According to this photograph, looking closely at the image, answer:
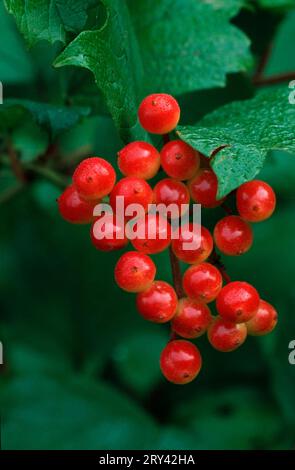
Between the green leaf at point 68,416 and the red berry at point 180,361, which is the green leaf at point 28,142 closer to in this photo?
the green leaf at point 68,416

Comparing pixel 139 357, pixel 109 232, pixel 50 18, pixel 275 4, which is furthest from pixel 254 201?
pixel 139 357

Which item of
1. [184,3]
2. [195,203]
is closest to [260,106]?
[195,203]

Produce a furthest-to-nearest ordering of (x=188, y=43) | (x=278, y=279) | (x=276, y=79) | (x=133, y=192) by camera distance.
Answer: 1. (x=278, y=279)
2. (x=276, y=79)
3. (x=188, y=43)
4. (x=133, y=192)

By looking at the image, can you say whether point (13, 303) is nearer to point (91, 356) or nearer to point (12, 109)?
point (91, 356)

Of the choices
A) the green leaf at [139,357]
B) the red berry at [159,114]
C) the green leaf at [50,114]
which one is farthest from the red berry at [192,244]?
the green leaf at [139,357]

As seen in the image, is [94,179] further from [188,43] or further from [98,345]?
[98,345]

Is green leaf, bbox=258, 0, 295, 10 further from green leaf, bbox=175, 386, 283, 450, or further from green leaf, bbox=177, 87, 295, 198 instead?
green leaf, bbox=175, 386, 283, 450

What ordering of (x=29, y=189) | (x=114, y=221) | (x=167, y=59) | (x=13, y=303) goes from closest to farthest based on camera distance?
(x=114, y=221)
(x=167, y=59)
(x=29, y=189)
(x=13, y=303)
